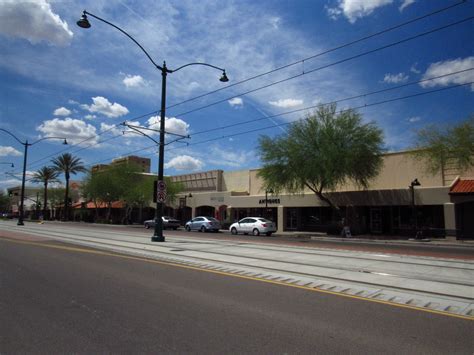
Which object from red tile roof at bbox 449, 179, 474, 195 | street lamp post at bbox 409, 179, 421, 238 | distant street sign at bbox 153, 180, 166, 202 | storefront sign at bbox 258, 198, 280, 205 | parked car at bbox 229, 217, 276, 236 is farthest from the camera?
storefront sign at bbox 258, 198, 280, 205

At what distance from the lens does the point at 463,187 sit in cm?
2889

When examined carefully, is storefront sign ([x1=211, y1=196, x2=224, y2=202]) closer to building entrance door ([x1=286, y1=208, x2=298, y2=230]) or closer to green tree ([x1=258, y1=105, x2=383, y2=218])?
building entrance door ([x1=286, y1=208, x2=298, y2=230])

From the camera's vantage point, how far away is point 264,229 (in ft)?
112

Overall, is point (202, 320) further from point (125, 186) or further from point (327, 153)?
point (125, 186)

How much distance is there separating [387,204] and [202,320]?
3052 centimetres

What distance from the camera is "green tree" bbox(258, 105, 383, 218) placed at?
32.1 metres

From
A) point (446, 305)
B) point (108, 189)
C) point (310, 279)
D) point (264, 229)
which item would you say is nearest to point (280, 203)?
point (264, 229)

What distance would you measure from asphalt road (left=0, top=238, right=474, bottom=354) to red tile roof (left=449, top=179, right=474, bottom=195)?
24118 millimetres

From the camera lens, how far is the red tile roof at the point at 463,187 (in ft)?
92.3

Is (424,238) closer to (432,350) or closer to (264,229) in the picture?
(264,229)

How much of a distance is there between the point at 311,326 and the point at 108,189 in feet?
183

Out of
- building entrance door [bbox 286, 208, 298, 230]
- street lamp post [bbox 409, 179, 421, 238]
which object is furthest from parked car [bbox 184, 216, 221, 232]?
street lamp post [bbox 409, 179, 421, 238]

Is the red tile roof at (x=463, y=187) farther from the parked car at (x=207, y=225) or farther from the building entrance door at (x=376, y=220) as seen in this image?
the parked car at (x=207, y=225)

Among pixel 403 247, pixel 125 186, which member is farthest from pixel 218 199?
pixel 403 247
